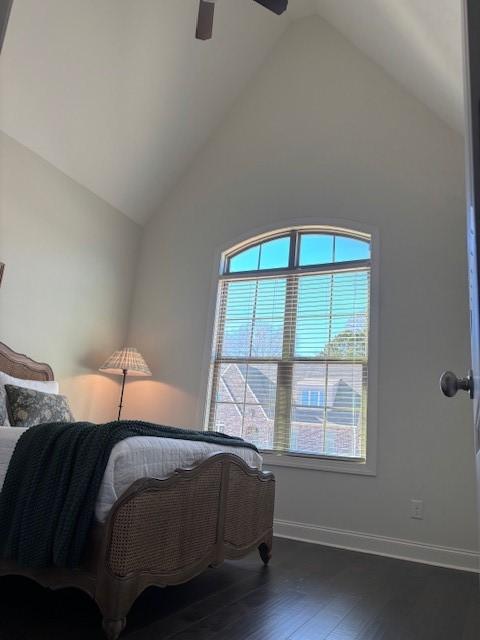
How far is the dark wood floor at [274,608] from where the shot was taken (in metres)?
1.82

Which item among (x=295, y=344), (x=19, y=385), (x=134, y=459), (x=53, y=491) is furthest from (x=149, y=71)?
(x=53, y=491)

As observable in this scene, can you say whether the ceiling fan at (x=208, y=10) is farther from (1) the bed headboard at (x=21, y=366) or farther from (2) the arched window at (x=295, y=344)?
(1) the bed headboard at (x=21, y=366)

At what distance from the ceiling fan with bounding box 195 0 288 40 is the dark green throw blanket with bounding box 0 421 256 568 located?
7.82ft

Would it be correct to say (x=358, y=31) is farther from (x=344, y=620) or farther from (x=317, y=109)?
(x=344, y=620)

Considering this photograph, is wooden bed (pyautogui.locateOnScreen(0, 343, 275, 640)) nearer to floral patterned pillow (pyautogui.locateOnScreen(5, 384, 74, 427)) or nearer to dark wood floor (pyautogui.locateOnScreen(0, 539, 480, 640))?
dark wood floor (pyautogui.locateOnScreen(0, 539, 480, 640))

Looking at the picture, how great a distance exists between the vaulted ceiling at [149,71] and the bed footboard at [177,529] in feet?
9.10

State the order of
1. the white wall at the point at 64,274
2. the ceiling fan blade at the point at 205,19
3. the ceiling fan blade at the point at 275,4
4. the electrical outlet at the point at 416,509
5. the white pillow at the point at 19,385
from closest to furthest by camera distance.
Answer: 1. the ceiling fan blade at the point at 275,4
2. the ceiling fan blade at the point at 205,19
3. the white pillow at the point at 19,385
4. the electrical outlet at the point at 416,509
5. the white wall at the point at 64,274

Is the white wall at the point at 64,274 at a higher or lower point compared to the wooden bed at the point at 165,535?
higher

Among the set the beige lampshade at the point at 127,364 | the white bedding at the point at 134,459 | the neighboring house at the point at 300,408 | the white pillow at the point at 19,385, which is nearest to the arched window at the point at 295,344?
the neighboring house at the point at 300,408

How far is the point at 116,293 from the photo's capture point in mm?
4938

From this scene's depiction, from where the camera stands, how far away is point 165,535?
1997mm

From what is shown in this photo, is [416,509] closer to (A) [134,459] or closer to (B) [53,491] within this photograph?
(A) [134,459]

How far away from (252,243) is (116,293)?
1.47 m

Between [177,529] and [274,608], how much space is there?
22.6 inches
